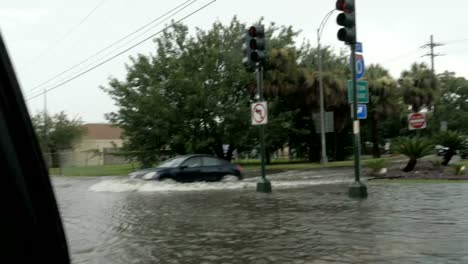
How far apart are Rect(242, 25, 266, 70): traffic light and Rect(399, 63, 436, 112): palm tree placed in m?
33.2

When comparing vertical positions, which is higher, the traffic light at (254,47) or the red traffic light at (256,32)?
the red traffic light at (256,32)

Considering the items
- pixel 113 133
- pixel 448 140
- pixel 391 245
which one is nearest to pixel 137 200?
pixel 391 245

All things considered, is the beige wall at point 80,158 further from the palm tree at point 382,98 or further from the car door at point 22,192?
the car door at point 22,192

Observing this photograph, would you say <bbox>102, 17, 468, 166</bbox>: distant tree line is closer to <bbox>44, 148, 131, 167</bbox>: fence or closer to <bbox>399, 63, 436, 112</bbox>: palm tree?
<bbox>399, 63, 436, 112</bbox>: palm tree

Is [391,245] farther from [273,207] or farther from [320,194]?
[320,194]

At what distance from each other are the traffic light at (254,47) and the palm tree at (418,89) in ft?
109

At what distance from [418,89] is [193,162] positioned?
30.7m

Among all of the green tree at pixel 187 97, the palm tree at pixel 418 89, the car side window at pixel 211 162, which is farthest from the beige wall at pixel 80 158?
the car side window at pixel 211 162

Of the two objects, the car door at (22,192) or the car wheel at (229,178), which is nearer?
the car door at (22,192)

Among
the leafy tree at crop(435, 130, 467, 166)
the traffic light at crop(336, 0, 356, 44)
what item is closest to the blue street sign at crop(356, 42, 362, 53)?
the traffic light at crop(336, 0, 356, 44)

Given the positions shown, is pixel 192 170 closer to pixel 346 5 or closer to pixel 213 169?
pixel 213 169

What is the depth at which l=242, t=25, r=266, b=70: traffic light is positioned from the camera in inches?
637

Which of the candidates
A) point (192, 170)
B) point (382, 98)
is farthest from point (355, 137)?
point (382, 98)

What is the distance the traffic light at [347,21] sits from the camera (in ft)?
45.0
